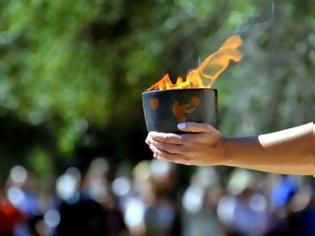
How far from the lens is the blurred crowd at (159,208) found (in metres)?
6.82

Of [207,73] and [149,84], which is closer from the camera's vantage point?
[207,73]

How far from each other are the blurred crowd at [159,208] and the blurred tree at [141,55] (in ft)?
2.14

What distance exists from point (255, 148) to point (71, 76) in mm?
4752

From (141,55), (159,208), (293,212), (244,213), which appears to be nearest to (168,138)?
(141,55)

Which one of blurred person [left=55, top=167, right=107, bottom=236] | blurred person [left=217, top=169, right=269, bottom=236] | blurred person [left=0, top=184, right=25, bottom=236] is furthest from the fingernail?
blurred person [left=0, top=184, right=25, bottom=236]

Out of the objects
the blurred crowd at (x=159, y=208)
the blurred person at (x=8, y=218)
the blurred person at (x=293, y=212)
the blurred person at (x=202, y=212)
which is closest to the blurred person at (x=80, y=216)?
the blurred crowd at (x=159, y=208)

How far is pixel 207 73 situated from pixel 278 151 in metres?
0.29

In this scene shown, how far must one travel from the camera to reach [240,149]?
2.19m

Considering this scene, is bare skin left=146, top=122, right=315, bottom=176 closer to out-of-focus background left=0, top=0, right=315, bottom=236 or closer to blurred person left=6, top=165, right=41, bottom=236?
out-of-focus background left=0, top=0, right=315, bottom=236

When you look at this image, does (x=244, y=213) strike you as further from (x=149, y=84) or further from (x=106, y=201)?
(x=149, y=84)

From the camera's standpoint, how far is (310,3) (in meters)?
4.60

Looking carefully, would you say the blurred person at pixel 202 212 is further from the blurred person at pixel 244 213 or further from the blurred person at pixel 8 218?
the blurred person at pixel 8 218

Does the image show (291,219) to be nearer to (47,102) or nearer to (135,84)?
(135,84)

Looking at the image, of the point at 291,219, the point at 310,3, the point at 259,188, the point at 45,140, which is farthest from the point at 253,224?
the point at 45,140
